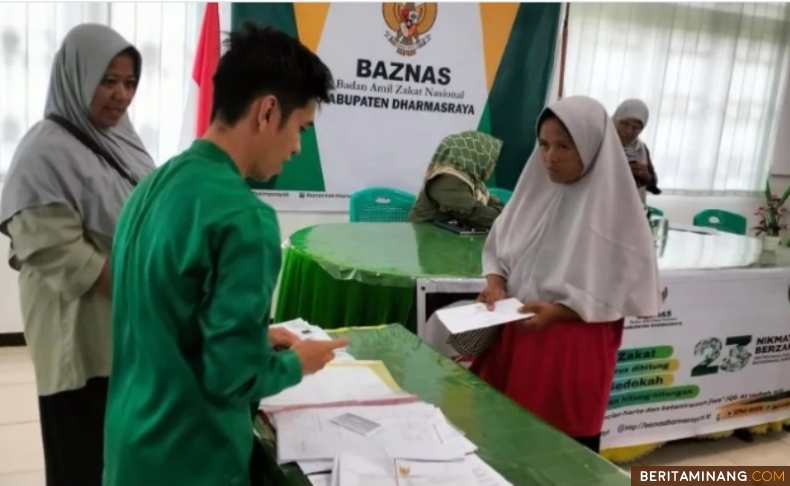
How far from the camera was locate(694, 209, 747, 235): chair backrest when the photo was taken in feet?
14.4

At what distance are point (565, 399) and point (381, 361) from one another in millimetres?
494

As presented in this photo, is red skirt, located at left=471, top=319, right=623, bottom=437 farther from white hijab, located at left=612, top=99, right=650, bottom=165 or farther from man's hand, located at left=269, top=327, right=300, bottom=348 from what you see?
white hijab, located at left=612, top=99, right=650, bottom=165

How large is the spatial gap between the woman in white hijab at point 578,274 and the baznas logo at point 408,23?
98.2 inches

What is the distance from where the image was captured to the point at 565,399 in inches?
63.1

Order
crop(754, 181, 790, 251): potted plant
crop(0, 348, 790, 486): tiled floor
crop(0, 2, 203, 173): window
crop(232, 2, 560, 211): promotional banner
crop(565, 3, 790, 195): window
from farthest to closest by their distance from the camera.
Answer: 1. crop(754, 181, 790, 251): potted plant
2. crop(565, 3, 790, 195): window
3. crop(232, 2, 560, 211): promotional banner
4. crop(0, 2, 203, 173): window
5. crop(0, 348, 790, 486): tiled floor

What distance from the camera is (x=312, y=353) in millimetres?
977

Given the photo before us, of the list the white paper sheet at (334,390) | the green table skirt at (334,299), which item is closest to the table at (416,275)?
the green table skirt at (334,299)

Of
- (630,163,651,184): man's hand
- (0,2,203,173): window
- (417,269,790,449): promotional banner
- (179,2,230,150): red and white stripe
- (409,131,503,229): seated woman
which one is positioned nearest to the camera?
(417,269,790,449): promotional banner

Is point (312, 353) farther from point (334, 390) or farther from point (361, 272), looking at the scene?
point (361, 272)

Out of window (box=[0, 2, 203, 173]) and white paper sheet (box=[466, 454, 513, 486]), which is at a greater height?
window (box=[0, 2, 203, 173])

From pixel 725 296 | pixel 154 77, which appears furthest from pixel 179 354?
pixel 154 77

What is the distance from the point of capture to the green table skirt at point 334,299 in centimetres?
214

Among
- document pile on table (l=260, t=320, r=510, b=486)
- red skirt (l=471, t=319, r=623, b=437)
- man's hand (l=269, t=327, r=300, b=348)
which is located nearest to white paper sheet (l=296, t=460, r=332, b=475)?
document pile on table (l=260, t=320, r=510, b=486)

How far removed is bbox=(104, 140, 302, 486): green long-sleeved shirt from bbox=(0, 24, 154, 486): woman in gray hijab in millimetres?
510
